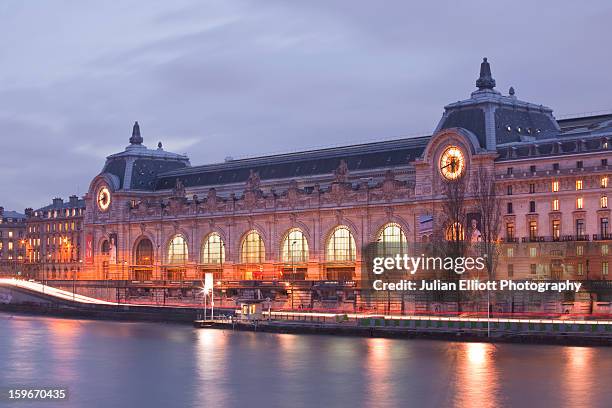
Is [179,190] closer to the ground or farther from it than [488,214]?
farther from it

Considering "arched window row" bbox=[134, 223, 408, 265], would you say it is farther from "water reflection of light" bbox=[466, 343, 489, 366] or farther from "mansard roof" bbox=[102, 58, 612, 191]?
"water reflection of light" bbox=[466, 343, 489, 366]

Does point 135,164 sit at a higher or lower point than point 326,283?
higher

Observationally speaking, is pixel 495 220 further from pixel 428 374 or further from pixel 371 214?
pixel 428 374

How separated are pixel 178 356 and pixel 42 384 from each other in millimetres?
15528

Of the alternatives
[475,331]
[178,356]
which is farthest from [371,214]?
[178,356]

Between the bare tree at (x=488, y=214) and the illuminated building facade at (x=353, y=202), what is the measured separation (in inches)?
70.8

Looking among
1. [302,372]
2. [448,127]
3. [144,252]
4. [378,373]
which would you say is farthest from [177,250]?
[378,373]

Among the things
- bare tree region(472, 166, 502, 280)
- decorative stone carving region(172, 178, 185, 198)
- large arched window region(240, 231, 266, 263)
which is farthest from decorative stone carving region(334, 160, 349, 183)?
decorative stone carving region(172, 178, 185, 198)

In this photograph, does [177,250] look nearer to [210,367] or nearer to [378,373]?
[210,367]

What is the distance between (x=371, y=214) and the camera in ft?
473

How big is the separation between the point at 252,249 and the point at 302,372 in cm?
9853

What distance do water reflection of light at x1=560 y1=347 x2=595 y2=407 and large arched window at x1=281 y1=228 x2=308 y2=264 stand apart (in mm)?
79674

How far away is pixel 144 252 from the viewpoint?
178m

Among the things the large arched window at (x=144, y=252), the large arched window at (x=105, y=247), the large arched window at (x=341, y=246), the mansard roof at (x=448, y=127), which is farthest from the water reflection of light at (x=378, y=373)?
the large arched window at (x=105, y=247)
